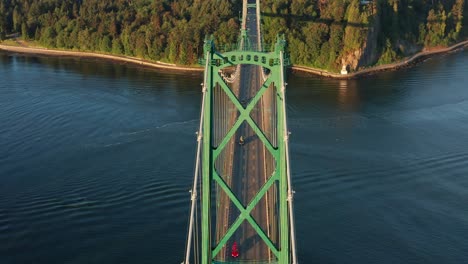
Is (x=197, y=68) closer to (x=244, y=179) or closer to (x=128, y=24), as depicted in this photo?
(x=128, y=24)

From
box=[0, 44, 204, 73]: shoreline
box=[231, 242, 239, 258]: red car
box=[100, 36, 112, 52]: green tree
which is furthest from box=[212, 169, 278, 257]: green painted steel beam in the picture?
box=[100, 36, 112, 52]: green tree

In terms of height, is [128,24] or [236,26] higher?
[128,24]

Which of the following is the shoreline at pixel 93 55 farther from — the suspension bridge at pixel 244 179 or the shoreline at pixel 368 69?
the suspension bridge at pixel 244 179

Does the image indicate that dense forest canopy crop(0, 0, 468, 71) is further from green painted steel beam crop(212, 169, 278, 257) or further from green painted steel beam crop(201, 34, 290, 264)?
green painted steel beam crop(212, 169, 278, 257)

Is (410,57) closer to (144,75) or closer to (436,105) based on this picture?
(436,105)

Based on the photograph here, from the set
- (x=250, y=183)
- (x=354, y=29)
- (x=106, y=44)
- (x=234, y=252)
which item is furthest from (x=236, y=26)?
(x=234, y=252)
